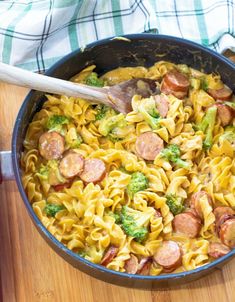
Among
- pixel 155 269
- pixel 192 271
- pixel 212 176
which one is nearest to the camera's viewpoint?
pixel 192 271

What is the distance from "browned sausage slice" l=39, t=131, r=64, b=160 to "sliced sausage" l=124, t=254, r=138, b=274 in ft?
1.60

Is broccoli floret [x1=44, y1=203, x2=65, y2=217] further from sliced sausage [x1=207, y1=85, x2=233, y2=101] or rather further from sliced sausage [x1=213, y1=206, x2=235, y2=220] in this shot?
sliced sausage [x1=207, y1=85, x2=233, y2=101]

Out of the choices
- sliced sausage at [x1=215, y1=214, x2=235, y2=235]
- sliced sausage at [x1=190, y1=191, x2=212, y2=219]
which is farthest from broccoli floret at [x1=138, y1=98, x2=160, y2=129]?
sliced sausage at [x1=215, y1=214, x2=235, y2=235]

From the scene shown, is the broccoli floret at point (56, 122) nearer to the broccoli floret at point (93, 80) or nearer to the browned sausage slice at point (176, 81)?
the broccoli floret at point (93, 80)

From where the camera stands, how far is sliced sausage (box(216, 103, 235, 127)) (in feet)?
8.60

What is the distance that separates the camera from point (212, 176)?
2.54 metres

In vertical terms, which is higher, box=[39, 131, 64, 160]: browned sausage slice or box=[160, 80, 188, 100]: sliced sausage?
box=[160, 80, 188, 100]: sliced sausage

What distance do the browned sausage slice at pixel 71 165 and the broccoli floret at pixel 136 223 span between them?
10.0 inches

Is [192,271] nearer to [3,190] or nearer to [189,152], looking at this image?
[189,152]

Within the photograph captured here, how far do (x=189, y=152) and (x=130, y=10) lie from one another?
0.74m

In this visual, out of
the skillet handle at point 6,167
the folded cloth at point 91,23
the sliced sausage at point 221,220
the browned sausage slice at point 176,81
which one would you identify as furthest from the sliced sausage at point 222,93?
the skillet handle at point 6,167

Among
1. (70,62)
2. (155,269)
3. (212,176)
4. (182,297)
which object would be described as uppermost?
(70,62)

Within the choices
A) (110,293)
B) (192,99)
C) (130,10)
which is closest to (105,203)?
(110,293)

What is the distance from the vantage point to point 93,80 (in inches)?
105
